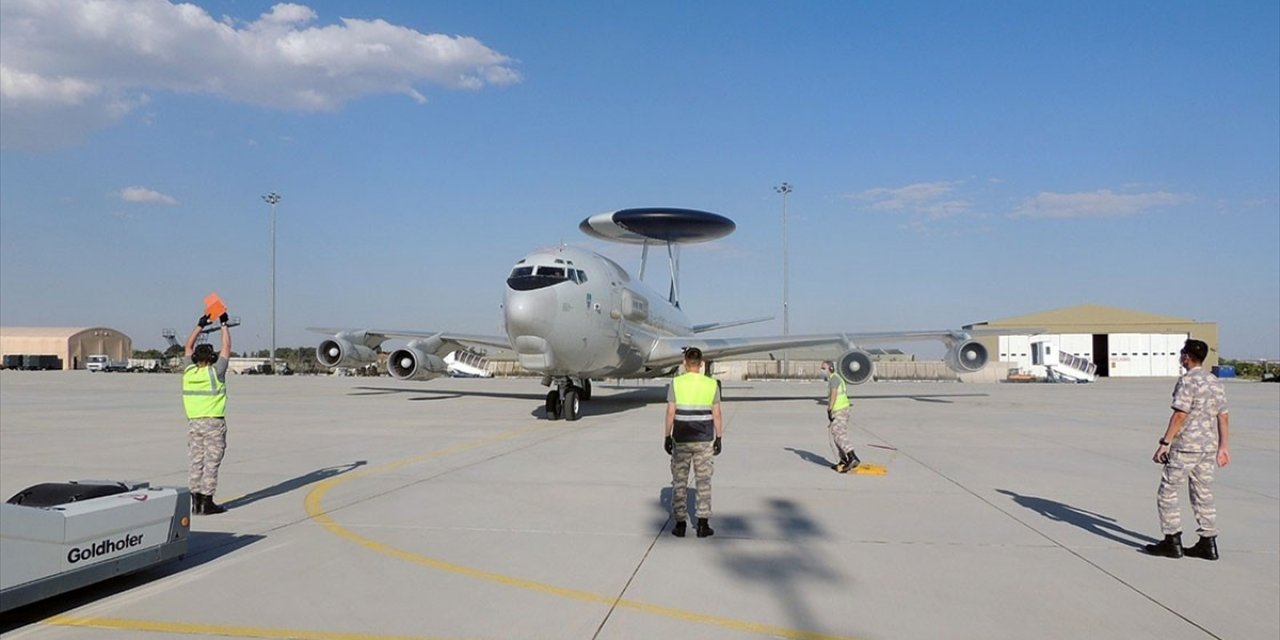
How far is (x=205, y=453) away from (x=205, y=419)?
36 cm

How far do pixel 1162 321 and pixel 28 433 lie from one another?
87.4 m

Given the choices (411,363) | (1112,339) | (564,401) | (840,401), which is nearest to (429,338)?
(411,363)

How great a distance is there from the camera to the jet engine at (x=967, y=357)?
91.7ft

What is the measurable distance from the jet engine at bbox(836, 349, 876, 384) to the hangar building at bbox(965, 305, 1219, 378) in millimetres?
48101

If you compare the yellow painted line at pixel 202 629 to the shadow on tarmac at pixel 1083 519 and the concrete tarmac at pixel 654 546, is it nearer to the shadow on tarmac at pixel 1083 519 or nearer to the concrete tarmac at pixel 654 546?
the concrete tarmac at pixel 654 546

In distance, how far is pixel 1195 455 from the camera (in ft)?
22.2

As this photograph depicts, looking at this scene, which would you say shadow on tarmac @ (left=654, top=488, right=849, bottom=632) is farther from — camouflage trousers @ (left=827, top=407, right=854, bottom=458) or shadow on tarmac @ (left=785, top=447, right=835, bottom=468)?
shadow on tarmac @ (left=785, top=447, right=835, bottom=468)

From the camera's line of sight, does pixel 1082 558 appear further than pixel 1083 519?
No

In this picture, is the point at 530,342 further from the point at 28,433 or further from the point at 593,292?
the point at 28,433

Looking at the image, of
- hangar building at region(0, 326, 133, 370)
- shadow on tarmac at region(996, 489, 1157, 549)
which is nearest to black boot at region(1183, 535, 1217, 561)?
shadow on tarmac at region(996, 489, 1157, 549)

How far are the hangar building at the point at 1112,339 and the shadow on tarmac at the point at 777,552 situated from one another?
6602 cm

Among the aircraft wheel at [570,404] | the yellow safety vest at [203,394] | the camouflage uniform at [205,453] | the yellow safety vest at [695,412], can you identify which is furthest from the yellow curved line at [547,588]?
the aircraft wheel at [570,404]

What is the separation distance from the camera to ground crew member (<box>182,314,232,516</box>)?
806cm

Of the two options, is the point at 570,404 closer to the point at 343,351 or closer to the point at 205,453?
the point at 205,453
